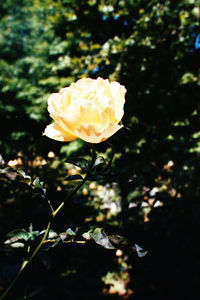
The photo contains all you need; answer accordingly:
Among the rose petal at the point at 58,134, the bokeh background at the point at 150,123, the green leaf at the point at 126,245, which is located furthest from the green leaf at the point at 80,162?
the bokeh background at the point at 150,123

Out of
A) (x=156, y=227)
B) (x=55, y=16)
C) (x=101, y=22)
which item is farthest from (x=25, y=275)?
(x=55, y=16)

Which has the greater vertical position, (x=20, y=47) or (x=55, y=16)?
(x=20, y=47)

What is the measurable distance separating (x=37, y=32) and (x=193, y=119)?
5.35m

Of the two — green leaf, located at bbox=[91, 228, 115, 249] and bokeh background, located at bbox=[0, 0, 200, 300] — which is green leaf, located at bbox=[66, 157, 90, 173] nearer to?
green leaf, located at bbox=[91, 228, 115, 249]

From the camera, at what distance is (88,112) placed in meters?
0.64

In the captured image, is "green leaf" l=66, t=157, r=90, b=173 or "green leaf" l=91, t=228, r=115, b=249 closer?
"green leaf" l=91, t=228, r=115, b=249

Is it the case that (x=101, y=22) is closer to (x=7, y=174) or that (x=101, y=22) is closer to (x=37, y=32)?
(x=37, y=32)

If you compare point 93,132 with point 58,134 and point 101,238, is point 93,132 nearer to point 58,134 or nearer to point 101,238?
point 58,134

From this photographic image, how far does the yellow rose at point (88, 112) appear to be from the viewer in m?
0.62

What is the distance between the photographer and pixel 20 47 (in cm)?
731

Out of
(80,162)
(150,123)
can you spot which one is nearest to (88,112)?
(80,162)

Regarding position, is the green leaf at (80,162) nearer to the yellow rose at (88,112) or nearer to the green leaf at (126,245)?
the yellow rose at (88,112)

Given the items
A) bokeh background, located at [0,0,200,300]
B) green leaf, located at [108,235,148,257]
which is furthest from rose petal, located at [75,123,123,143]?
bokeh background, located at [0,0,200,300]

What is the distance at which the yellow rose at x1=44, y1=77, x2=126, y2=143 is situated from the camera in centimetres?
62
